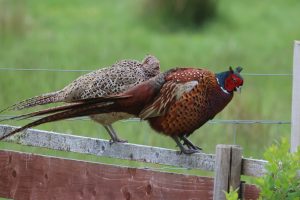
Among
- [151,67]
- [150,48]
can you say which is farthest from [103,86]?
[150,48]

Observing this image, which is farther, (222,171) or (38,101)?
(38,101)

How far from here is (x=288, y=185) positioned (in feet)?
15.3

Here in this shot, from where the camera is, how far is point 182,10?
1750 centimetres

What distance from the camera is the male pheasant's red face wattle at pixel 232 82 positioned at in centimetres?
638

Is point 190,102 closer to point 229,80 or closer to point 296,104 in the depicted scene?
point 229,80

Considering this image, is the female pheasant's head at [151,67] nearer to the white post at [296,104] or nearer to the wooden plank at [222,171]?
the white post at [296,104]

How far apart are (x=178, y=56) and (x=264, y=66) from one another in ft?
3.35

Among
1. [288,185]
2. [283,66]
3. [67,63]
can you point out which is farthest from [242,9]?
[288,185]

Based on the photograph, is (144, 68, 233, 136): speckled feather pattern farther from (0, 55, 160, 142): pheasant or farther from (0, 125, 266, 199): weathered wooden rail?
(0, 55, 160, 142): pheasant

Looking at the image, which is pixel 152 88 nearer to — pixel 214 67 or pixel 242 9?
pixel 214 67

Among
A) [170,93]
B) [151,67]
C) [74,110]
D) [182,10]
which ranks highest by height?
[182,10]

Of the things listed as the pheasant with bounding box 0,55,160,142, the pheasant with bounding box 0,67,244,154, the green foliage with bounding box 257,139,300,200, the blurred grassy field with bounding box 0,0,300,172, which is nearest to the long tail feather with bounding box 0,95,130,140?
the pheasant with bounding box 0,67,244,154

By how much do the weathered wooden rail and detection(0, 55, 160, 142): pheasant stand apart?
501 millimetres

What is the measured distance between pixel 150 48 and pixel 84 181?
29.0 ft
